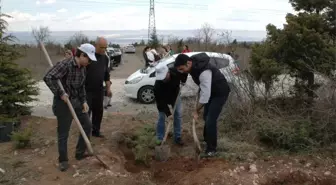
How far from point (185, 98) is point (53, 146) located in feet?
9.53

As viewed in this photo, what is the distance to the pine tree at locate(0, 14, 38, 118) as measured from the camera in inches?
295

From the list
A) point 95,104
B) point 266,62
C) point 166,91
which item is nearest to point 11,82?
point 95,104

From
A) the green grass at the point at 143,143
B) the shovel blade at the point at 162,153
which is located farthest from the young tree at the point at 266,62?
the shovel blade at the point at 162,153

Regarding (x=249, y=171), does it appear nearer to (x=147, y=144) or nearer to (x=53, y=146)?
(x=147, y=144)

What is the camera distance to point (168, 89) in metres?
5.25

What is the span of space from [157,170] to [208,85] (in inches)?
53.5

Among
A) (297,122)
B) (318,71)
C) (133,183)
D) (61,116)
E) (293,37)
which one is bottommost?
(133,183)

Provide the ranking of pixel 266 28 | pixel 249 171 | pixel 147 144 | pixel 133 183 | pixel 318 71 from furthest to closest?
1. pixel 266 28
2. pixel 318 71
3. pixel 147 144
4. pixel 249 171
5. pixel 133 183

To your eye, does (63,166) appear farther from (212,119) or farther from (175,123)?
(212,119)

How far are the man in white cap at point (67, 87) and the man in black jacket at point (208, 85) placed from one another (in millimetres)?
1172

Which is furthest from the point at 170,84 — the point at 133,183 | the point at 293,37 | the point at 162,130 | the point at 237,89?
the point at 293,37

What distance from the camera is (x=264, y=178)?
15.2 ft

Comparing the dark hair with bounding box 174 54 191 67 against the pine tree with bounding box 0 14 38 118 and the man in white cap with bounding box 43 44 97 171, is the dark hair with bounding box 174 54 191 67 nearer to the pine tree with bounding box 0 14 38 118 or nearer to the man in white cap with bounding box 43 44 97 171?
the man in white cap with bounding box 43 44 97 171

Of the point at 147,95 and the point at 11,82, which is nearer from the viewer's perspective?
the point at 11,82
